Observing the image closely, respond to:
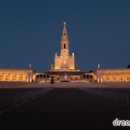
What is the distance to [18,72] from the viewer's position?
10531 cm

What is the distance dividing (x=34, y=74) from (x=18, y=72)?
743cm

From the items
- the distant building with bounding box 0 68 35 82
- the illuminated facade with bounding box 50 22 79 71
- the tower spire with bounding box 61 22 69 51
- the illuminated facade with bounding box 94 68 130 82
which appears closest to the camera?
the illuminated facade with bounding box 94 68 130 82

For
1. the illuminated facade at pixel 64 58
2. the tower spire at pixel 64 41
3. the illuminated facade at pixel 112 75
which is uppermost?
the tower spire at pixel 64 41

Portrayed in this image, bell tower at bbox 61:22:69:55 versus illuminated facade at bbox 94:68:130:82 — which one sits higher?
bell tower at bbox 61:22:69:55

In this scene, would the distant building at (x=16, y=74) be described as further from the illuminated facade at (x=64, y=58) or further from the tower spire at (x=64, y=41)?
the tower spire at (x=64, y=41)

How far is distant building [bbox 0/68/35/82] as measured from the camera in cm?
10288

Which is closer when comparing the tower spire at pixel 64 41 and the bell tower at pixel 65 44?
the bell tower at pixel 65 44

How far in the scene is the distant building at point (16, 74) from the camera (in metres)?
103

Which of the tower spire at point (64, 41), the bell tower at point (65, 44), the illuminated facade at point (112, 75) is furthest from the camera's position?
the tower spire at point (64, 41)

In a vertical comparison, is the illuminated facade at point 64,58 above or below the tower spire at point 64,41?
below

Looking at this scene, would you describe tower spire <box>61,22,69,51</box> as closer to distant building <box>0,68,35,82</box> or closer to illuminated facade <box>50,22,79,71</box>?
illuminated facade <box>50,22,79,71</box>

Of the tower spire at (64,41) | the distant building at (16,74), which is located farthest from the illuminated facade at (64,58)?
the distant building at (16,74)

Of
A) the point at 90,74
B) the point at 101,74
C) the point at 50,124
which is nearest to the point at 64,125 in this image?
the point at 50,124

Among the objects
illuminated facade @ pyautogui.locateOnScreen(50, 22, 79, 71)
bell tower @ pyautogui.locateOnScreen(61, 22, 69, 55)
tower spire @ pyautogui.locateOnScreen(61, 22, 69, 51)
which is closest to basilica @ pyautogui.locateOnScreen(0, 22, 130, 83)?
illuminated facade @ pyautogui.locateOnScreen(50, 22, 79, 71)
